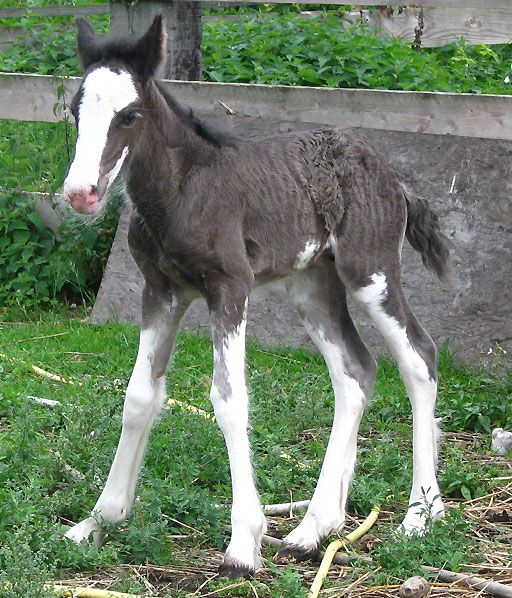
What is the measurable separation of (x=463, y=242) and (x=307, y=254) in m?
2.25

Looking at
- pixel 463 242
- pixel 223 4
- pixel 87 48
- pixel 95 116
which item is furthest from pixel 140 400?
pixel 223 4

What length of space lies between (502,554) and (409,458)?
93 cm

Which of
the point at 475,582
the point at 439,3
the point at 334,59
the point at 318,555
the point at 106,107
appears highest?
the point at 439,3

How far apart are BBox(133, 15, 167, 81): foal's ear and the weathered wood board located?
2.78 m

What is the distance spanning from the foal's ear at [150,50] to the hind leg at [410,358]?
4.16ft

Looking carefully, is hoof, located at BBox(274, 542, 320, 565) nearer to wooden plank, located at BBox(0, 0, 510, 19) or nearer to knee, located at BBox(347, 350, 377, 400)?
knee, located at BBox(347, 350, 377, 400)

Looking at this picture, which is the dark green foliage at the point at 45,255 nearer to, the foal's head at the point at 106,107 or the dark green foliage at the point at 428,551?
the foal's head at the point at 106,107

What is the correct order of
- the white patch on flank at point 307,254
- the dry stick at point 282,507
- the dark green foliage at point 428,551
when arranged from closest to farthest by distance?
1. the dark green foliage at point 428,551
2. the white patch on flank at point 307,254
3. the dry stick at point 282,507

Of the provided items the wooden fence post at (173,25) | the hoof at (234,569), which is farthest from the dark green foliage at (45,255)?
the hoof at (234,569)

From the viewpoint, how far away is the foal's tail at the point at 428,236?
4.83 metres

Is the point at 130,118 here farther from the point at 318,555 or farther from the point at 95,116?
the point at 318,555

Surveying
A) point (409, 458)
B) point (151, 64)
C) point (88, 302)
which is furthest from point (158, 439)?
point (88, 302)

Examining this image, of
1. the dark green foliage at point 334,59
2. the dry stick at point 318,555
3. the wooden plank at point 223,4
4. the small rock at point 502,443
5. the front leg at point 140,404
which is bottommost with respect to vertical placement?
the dry stick at point 318,555

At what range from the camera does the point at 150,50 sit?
385 centimetres
